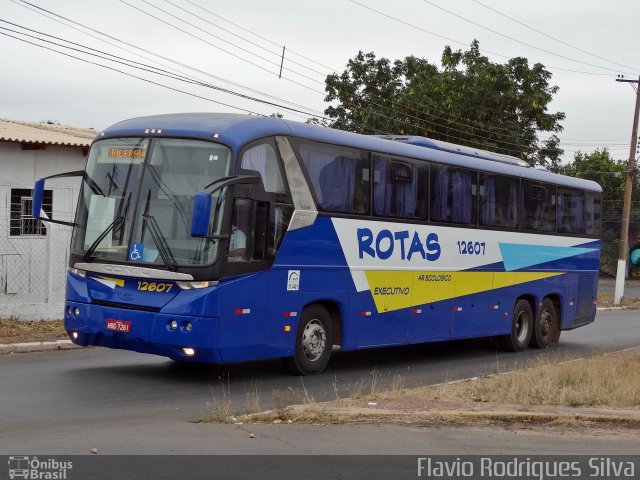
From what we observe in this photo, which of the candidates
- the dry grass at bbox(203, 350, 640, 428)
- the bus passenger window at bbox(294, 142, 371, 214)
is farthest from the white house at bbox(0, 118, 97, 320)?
the dry grass at bbox(203, 350, 640, 428)

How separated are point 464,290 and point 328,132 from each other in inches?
Result: 189

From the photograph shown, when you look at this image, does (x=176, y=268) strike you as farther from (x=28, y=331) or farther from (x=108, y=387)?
(x=28, y=331)

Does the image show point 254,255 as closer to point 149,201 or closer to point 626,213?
point 149,201

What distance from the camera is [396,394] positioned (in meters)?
11.8

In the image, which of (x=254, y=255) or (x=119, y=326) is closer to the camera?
(x=119, y=326)

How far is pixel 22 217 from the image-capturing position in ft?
72.0

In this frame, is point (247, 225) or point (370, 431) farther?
point (247, 225)

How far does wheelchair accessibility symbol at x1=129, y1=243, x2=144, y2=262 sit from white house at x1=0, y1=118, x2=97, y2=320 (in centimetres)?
685

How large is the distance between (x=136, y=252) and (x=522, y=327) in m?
10.1

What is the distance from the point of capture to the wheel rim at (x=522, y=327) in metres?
20.3

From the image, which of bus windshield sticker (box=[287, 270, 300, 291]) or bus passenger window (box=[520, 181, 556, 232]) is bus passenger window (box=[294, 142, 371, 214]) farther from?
bus passenger window (box=[520, 181, 556, 232])

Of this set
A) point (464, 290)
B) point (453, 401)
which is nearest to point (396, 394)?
point (453, 401)
